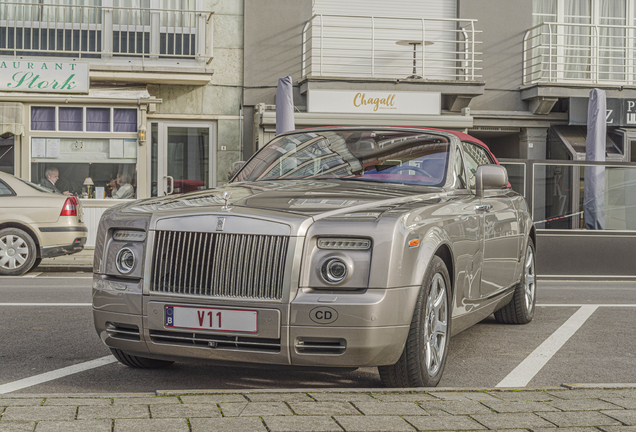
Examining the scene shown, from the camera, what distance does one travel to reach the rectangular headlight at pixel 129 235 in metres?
4.47

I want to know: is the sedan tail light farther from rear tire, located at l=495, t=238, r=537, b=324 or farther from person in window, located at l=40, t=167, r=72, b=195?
rear tire, located at l=495, t=238, r=537, b=324

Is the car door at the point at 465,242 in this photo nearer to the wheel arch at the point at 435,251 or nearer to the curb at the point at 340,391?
the wheel arch at the point at 435,251

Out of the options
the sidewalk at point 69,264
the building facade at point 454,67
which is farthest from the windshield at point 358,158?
the building facade at point 454,67

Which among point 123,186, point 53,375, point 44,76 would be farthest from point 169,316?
point 44,76

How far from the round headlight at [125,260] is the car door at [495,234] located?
2440 millimetres

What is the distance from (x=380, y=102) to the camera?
17547mm

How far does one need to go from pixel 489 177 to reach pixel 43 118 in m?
13.2

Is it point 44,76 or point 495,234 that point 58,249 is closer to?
point 44,76

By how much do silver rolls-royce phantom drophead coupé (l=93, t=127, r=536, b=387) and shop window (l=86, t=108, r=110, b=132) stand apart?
12.6 metres

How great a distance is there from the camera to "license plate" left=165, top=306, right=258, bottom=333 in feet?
13.7

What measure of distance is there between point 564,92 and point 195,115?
330 inches

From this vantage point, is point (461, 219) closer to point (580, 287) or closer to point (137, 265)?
point (137, 265)

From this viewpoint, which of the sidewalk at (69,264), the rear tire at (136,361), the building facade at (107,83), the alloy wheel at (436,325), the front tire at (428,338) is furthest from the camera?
the building facade at (107,83)

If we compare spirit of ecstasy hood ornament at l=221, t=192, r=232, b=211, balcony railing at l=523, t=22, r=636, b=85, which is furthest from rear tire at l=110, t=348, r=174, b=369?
balcony railing at l=523, t=22, r=636, b=85
